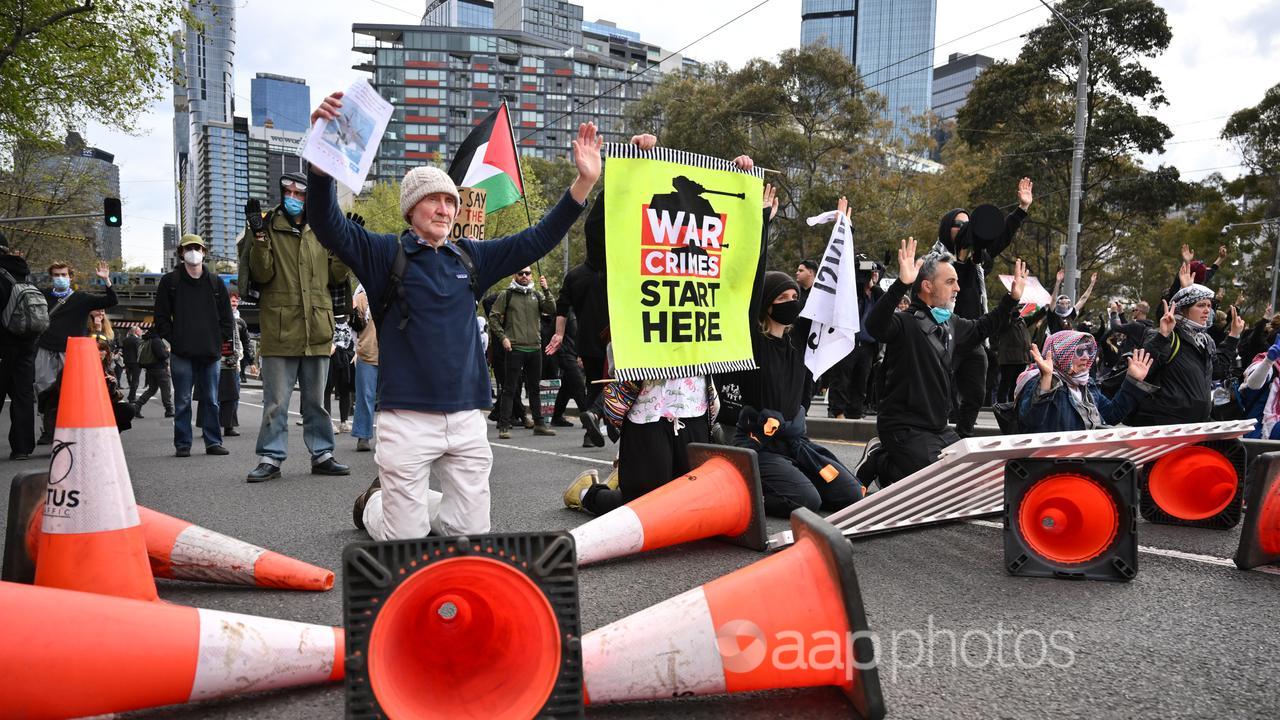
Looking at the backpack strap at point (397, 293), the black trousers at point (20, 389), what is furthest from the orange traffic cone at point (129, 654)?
the black trousers at point (20, 389)

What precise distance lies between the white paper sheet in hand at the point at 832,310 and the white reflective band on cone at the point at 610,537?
1.85 metres

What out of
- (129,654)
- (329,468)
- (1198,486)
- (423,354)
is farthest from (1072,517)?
(329,468)

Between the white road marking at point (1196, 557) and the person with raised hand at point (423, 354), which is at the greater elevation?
the person with raised hand at point (423, 354)

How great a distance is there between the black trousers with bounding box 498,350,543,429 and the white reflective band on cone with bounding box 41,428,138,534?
7497 mm

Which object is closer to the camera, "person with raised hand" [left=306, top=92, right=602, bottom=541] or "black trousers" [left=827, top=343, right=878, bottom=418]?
"person with raised hand" [left=306, top=92, right=602, bottom=541]

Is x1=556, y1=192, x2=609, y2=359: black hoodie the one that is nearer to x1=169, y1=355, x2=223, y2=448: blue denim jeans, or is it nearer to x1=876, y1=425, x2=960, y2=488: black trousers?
x1=876, y1=425, x2=960, y2=488: black trousers

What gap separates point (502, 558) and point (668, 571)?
6.80 ft

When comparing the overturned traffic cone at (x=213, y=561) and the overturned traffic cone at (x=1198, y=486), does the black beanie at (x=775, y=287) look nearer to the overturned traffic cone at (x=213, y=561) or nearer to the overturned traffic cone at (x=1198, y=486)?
the overturned traffic cone at (x=1198, y=486)

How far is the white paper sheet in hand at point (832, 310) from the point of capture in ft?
18.3

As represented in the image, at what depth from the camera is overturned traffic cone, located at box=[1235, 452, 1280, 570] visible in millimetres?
4082

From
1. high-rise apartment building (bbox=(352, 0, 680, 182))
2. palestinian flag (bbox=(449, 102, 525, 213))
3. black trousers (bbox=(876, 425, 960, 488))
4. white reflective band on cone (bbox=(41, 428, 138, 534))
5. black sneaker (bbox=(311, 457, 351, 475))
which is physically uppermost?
high-rise apartment building (bbox=(352, 0, 680, 182))

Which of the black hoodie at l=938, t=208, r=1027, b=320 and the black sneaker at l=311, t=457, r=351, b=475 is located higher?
the black hoodie at l=938, t=208, r=1027, b=320

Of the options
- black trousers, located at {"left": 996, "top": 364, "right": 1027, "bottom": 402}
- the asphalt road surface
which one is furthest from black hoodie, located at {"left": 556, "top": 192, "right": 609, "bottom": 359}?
black trousers, located at {"left": 996, "top": 364, "right": 1027, "bottom": 402}

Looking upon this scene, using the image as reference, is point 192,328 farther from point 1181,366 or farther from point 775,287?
point 1181,366
